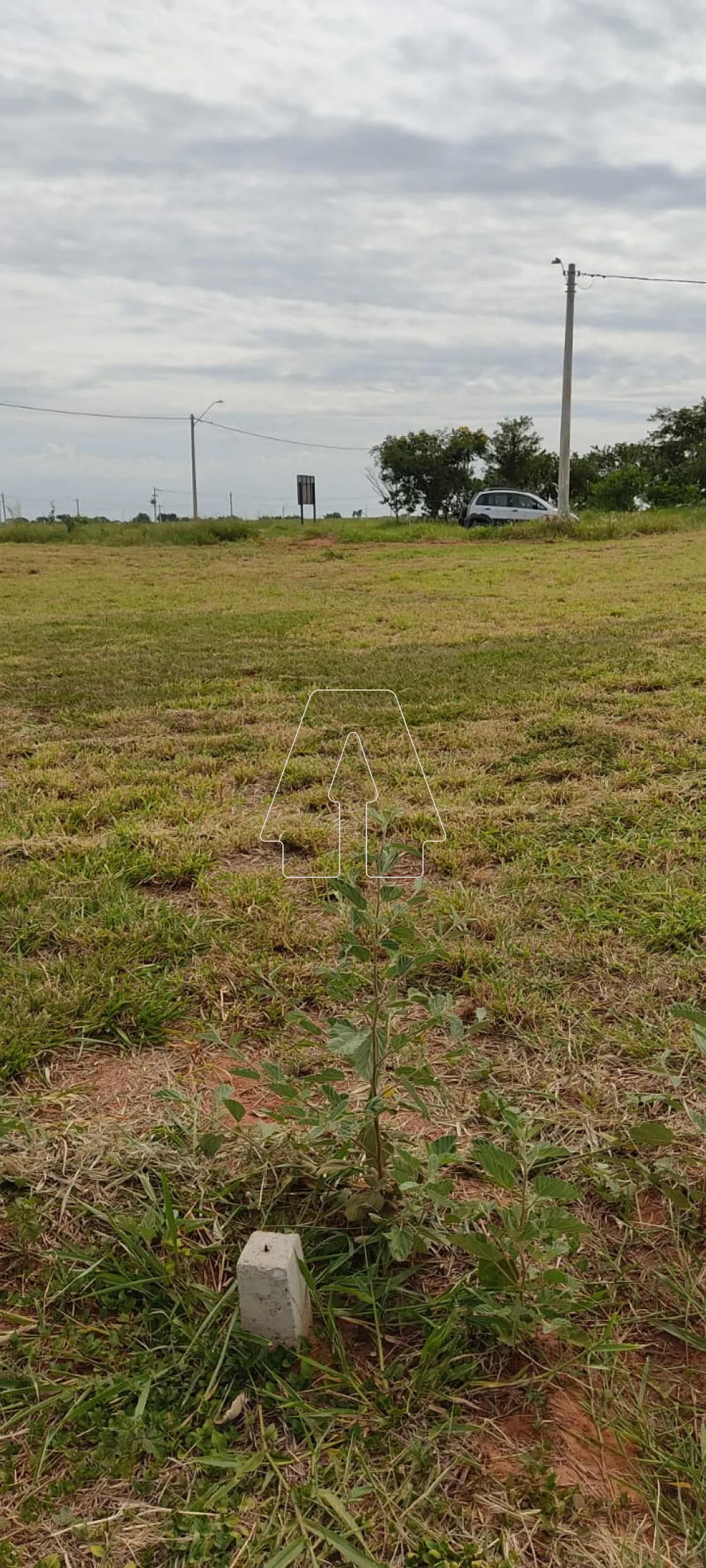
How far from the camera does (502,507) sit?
68.4 feet

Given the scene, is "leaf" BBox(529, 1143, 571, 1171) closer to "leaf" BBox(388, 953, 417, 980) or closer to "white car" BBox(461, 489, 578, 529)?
"leaf" BBox(388, 953, 417, 980)

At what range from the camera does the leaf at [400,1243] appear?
1.12m

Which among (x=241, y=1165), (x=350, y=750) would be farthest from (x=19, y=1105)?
(x=350, y=750)

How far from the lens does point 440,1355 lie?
112 centimetres

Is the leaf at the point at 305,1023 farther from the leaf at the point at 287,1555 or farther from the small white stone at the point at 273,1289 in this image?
the leaf at the point at 287,1555

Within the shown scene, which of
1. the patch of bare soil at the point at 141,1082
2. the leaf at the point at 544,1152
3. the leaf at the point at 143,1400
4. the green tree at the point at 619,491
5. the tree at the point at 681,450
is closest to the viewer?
the leaf at the point at 143,1400

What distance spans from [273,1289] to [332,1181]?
29 centimetres

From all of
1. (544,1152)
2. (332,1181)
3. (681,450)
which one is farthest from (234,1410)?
(681,450)

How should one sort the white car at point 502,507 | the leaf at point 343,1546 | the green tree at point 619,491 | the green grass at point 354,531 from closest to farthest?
the leaf at point 343,1546 < the green grass at point 354,531 < the white car at point 502,507 < the green tree at point 619,491

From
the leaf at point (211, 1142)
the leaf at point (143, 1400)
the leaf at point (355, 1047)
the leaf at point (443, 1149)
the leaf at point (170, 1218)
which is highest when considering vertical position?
the leaf at point (355, 1047)

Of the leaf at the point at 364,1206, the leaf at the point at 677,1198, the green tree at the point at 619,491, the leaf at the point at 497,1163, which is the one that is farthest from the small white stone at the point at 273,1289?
the green tree at the point at 619,491

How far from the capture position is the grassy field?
0.96m

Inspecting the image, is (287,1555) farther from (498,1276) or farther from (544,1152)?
(544,1152)

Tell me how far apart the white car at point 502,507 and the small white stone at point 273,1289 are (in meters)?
20.3
